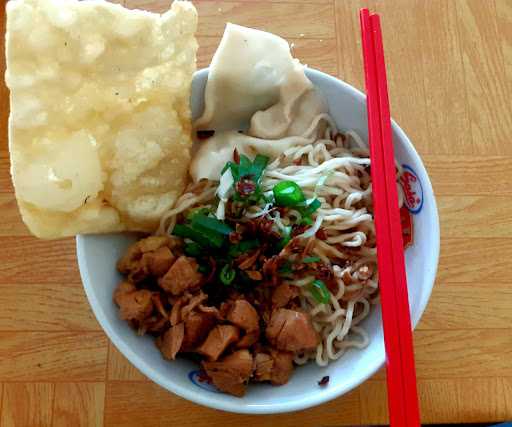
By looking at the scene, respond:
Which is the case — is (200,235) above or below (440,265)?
above

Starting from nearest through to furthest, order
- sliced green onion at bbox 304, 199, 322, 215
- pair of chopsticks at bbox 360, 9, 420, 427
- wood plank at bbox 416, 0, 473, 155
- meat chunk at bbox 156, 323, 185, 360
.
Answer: pair of chopsticks at bbox 360, 9, 420, 427 → meat chunk at bbox 156, 323, 185, 360 → sliced green onion at bbox 304, 199, 322, 215 → wood plank at bbox 416, 0, 473, 155

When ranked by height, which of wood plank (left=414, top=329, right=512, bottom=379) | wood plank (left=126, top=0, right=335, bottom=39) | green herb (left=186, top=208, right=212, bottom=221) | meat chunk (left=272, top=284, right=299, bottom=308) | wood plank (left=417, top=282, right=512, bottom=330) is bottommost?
wood plank (left=414, top=329, right=512, bottom=379)

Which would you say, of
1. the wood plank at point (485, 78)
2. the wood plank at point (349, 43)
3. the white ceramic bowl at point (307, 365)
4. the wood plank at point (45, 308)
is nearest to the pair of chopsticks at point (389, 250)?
the white ceramic bowl at point (307, 365)

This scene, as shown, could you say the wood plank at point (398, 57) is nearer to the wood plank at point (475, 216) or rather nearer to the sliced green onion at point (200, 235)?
the wood plank at point (475, 216)

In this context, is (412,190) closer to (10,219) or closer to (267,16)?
(267,16)

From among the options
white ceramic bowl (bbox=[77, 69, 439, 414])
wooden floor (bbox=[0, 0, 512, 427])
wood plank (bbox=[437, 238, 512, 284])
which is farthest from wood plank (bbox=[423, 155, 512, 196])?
white ceramic bowl (bbox=[77, 69, 439, 414])

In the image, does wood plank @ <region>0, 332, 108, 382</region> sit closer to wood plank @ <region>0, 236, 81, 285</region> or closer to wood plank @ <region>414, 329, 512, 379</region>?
wood plank @ <region>0, 236, 81, 285</region>

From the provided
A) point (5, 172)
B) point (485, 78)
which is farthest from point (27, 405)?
point (485, 78)
